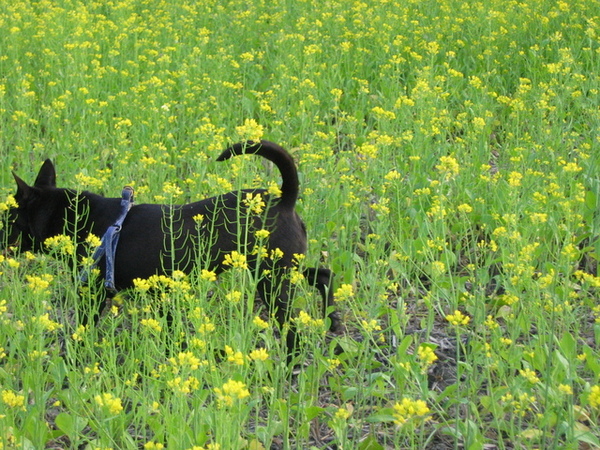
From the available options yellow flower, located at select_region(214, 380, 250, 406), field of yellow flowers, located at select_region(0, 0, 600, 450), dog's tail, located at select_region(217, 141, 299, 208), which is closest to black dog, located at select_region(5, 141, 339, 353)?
dog's tail, located at select_region(217, 141, 299, 208)

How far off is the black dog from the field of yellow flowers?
0.15 m

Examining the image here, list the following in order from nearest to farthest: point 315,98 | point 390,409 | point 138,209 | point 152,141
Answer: point 390,409 < point 138,209 < point 152,141 < point 315,98

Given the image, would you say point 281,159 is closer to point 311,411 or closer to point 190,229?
point 190,229

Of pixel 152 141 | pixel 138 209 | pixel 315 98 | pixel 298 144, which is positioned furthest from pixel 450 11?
pixel 138 209

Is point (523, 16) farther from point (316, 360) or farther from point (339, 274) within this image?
point (316, 360)

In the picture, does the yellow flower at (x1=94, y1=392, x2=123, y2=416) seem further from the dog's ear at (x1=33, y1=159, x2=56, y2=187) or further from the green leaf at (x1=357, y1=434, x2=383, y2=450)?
the dog's ear at (x1=33, y1=159, x2=56, y2=187)

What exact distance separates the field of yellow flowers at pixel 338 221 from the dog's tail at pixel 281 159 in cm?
9

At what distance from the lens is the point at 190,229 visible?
13.0ft

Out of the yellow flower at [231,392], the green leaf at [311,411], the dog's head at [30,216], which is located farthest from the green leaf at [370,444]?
the dog's head at [30,216]

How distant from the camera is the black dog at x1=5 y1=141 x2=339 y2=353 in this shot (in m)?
3.89

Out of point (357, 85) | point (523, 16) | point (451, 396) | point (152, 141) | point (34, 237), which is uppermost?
point (523, 16)

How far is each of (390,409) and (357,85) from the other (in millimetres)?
4697

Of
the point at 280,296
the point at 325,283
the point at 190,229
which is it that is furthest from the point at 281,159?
the point at 325,283

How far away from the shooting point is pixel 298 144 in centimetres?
643
